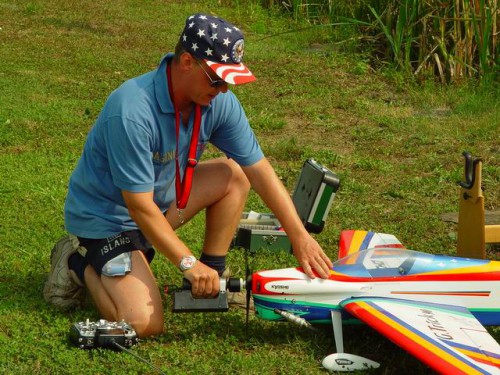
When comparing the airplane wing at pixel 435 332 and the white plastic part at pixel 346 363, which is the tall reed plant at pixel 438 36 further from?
the white plastic part at pixel 346 363

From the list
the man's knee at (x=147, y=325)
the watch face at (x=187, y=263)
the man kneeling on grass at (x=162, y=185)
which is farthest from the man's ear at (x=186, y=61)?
the man's knee at (x=147, y=325)

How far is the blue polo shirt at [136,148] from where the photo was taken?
4414 mm

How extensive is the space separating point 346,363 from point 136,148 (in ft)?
4.74

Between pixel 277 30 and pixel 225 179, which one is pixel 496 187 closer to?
pixel 225 179

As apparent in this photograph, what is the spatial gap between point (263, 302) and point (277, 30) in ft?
28.8

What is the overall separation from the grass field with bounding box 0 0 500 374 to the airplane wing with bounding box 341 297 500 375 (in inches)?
10.6

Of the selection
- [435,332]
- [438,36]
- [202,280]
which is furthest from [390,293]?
[438,36]

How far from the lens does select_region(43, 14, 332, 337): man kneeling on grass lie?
439 centimetres

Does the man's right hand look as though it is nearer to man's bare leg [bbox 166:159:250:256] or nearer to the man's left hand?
the man's left hand

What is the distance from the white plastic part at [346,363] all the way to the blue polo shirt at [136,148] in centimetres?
115

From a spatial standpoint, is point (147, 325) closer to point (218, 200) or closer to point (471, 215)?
point (218, 200)

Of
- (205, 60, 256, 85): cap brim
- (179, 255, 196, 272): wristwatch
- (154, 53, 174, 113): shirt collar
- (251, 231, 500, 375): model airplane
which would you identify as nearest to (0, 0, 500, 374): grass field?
(251, 231, 500, 375): model airplane

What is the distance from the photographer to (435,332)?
4281 mm

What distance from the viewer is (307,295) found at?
460cm
